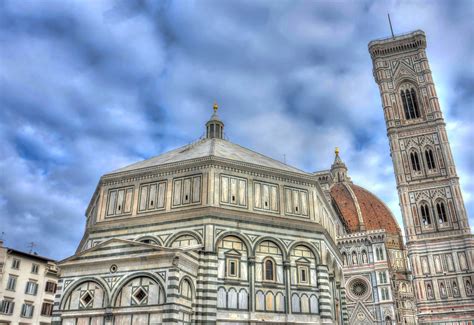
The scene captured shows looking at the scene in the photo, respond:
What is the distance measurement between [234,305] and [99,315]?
6.64 meters

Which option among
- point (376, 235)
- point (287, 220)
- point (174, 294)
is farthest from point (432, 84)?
point (174, 294)

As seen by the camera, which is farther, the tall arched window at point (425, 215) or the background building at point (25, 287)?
the tall arched window at point (425, 215)

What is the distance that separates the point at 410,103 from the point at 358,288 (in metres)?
28.6

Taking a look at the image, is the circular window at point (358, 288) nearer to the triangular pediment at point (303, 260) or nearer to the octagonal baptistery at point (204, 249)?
the octagonal baptistery at point (204, 249)

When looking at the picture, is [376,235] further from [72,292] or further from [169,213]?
[72,292]

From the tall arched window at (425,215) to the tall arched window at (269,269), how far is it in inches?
1571

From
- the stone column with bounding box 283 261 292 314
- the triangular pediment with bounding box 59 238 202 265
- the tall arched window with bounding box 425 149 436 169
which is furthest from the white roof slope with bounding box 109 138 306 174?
the tall arched window with bounding box 425 149 436 169

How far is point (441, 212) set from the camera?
184 feet

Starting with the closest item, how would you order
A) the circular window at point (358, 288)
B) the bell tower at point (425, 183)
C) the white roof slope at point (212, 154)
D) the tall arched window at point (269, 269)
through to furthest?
the tall arched window at point (269, 269)
the white roof slope at point (212, 154)
the bell tower at point (425, 183)
the circular window at point (358, 288)

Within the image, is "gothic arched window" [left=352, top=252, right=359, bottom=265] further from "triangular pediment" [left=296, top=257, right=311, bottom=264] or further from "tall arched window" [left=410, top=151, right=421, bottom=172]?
"triangular pediment" [left=296, top=257, right=311, bottom=264]

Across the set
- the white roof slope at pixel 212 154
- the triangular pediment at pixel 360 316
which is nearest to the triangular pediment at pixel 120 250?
the white roof slope at pixel 212 154

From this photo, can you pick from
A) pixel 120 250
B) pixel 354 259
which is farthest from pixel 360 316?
pixel 120 250

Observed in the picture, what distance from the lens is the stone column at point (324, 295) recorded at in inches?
923

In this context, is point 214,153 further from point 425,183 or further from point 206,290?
point 425,183
